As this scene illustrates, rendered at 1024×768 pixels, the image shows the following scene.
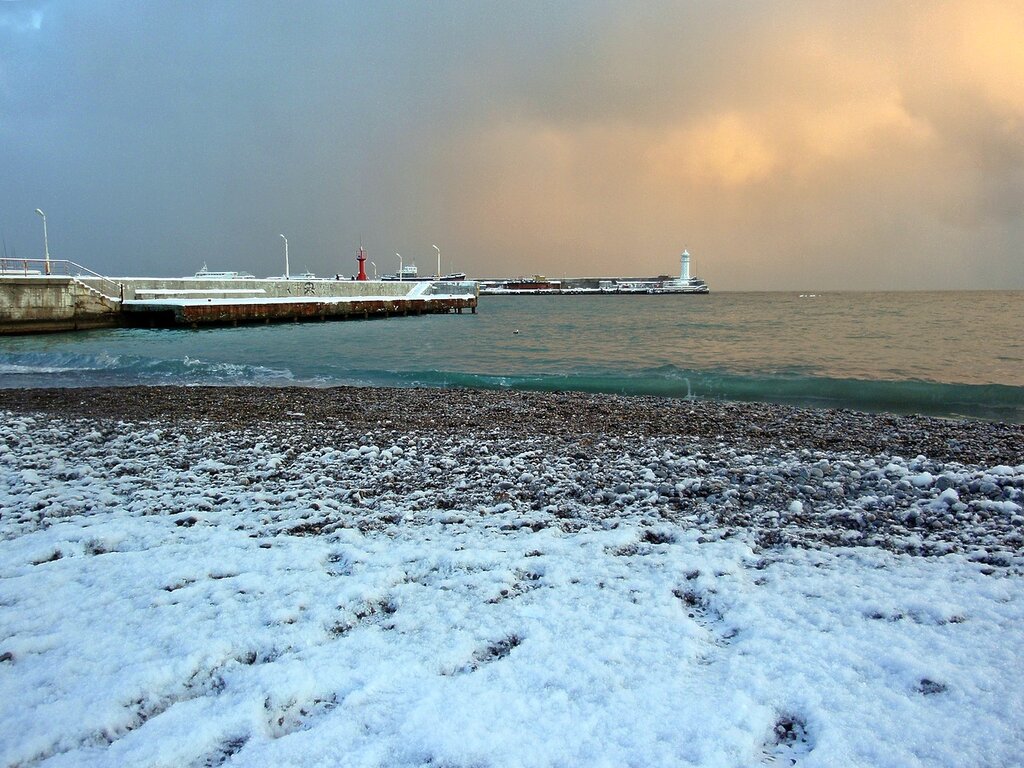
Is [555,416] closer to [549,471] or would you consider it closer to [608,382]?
[549,471]

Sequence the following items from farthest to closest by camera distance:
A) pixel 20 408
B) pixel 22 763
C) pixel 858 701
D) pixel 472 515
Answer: pixel 20 408 < pixel 472 515 < pixel 858 701 < pixel 22 763

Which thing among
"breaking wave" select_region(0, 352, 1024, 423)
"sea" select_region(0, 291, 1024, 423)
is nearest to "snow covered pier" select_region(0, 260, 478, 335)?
"sea" select_region(0, 291, 1024, 423)

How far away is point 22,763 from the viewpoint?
210 centimetres

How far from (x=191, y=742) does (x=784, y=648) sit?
2.49 meters

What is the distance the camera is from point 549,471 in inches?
233

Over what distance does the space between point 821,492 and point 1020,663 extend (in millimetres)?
2629

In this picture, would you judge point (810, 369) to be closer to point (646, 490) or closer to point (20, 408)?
Answer: point (646, 490)

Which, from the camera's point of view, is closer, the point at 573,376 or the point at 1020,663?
the point at 1020,663

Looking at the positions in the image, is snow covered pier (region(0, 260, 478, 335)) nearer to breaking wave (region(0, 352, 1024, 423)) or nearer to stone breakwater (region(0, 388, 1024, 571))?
breaking wave (region(0, 352, 1024, 423))

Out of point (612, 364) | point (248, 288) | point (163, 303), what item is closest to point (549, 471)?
point (612, 364)

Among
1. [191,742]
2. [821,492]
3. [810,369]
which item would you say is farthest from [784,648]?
[810,369]

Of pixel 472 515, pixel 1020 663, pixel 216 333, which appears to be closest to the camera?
pixel 1020 663

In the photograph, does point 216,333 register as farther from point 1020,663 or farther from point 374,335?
point 1020,663

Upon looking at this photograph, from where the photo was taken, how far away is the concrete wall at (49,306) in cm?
2969
